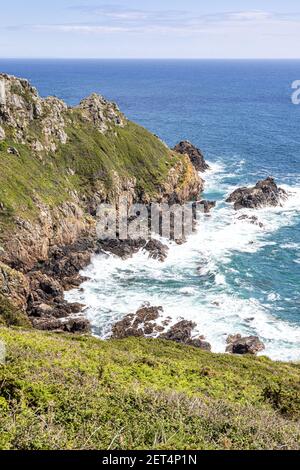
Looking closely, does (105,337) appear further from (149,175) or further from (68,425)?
(149,175)

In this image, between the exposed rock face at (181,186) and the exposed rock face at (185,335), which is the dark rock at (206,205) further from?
the exposed rock face at (185,335)

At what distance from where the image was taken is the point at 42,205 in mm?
68562

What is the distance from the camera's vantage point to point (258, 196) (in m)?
91.0

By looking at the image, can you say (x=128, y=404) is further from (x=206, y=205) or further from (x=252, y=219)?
(x=206, y=205)

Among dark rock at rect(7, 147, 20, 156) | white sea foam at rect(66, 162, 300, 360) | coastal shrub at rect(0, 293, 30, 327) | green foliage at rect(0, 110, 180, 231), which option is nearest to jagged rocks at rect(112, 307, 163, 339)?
white sea foam at rect(66, 162, 300, 360)

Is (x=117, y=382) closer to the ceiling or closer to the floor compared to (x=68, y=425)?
closer to the floor

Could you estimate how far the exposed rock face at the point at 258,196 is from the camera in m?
90.5

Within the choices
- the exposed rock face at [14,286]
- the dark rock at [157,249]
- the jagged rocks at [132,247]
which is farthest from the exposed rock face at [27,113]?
the exposed rock face at [14,286]

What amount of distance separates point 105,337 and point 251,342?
633 inches

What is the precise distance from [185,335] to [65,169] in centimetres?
4210

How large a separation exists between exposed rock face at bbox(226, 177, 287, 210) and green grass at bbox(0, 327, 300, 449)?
5695 cm

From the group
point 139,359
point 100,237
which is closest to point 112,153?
point 100,237

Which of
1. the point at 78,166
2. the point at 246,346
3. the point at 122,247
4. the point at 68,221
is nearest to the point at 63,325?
the point at 246,346

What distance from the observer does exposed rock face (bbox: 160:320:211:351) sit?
163ft
